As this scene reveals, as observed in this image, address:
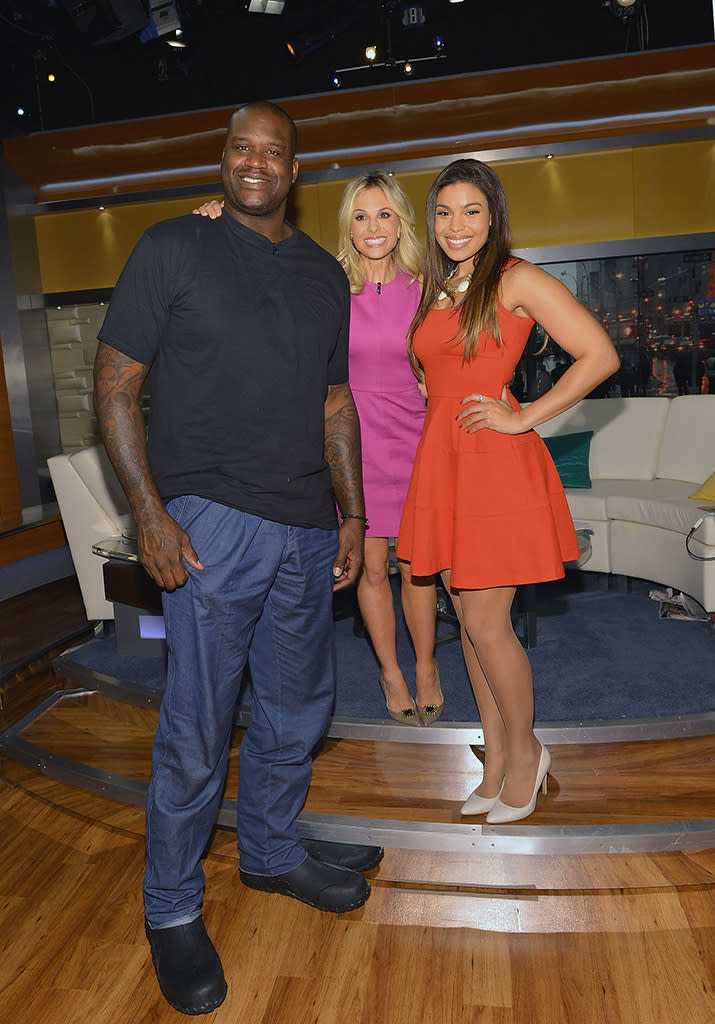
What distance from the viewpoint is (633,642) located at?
3787 mm

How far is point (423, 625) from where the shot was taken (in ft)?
9.50

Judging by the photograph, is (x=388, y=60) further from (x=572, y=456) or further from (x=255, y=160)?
(x=255, y=160)

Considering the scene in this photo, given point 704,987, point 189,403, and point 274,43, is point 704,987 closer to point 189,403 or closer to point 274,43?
point 189,403

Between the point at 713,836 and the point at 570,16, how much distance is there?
5.91 m

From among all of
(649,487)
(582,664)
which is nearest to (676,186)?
(649,487)

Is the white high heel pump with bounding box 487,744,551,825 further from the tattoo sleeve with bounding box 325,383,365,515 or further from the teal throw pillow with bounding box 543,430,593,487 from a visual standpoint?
the teal throw pillow with bounding box 543,430,593,487

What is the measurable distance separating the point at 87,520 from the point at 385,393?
2.07m

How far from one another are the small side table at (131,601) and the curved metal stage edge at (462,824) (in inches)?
22.5

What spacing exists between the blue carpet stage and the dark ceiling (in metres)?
4.08

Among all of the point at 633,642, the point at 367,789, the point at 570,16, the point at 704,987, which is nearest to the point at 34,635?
the point at 367,789

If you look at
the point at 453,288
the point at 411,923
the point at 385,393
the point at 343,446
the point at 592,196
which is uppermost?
the point at 592,196

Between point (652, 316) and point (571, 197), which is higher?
point (571, 197)

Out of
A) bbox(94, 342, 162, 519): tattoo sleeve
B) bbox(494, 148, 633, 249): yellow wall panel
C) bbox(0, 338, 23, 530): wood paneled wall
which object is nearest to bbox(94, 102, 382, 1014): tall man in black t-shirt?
bbox(94, 342, 162, 519): tattoo sleeve

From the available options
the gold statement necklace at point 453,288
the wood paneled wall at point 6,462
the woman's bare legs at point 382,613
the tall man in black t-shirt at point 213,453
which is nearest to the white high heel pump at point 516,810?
the woman's bare legs at point 382,613
